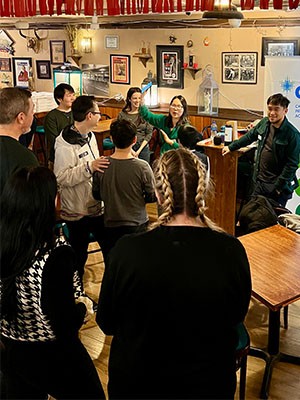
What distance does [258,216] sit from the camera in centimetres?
338

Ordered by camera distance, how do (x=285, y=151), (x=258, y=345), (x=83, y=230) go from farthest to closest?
1. (x=285, y=151)
2. (x=83, y=230)
3. (x=258, y=345)

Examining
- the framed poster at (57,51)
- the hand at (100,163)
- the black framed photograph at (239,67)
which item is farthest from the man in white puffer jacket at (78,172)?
the framed poster at (57,51)

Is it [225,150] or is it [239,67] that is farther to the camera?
[239,67]

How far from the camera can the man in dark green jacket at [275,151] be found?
4.14m

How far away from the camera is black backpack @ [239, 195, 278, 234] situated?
3346mm

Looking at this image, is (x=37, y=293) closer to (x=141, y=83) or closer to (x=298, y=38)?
(x=298, y=38)

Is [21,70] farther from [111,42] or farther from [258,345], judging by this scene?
[258,345]

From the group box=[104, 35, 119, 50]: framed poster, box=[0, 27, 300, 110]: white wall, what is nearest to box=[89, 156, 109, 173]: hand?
box=[0, 27, 300, 110]: white wall

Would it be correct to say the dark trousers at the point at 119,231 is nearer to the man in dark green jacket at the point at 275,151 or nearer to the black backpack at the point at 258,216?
the black backpack at the point at 258,216

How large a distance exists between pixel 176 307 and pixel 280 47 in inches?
242

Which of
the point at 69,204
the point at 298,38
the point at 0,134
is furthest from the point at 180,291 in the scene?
the point at 298,38

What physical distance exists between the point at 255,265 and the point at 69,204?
1.34 m

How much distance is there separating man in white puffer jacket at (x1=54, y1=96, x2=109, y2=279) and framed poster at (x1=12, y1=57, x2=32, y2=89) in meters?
7.42

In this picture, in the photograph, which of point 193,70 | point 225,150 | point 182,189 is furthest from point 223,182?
point 193,70
